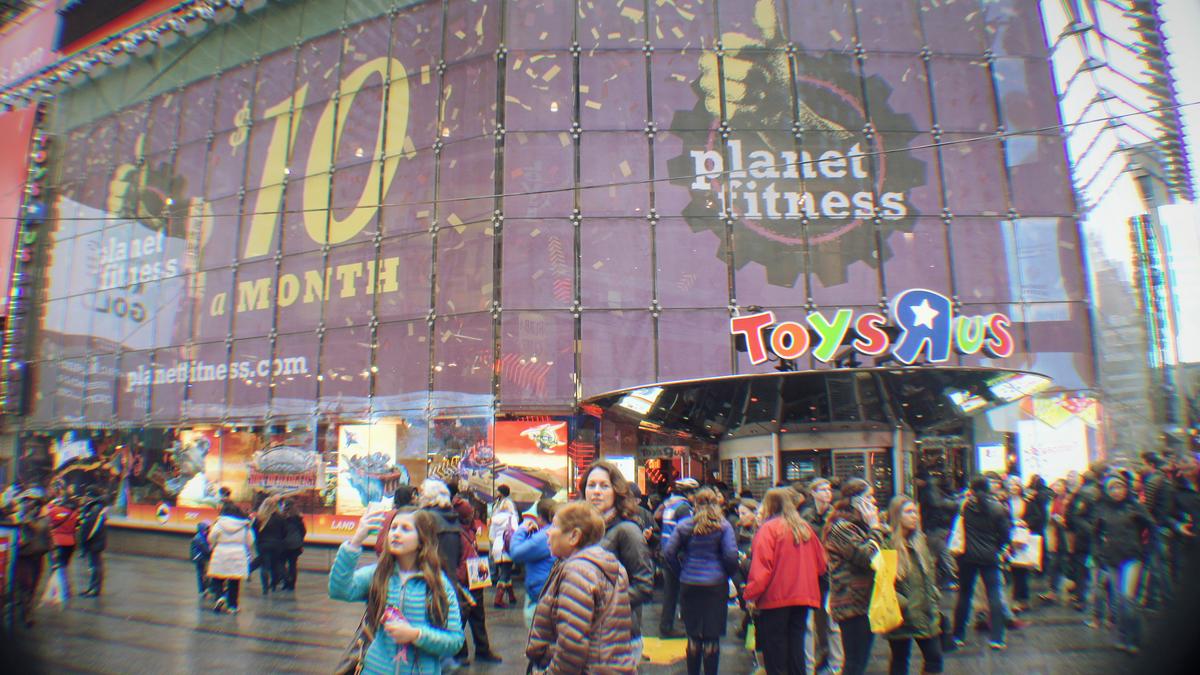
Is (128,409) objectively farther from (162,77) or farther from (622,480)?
(622,480)

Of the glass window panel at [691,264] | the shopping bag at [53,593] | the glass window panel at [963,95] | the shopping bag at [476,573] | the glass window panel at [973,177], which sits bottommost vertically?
the shopping bag at [53,593]

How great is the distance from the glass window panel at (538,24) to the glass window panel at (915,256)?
8.30 m

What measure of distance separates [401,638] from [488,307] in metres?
13.3

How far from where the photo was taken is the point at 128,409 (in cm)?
2267

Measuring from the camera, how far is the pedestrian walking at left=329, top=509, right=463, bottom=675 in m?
4.31

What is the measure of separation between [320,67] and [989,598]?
19342 mm

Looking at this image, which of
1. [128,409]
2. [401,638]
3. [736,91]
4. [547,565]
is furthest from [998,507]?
[128,409]

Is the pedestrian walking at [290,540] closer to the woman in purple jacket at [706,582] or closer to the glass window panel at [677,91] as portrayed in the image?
the woman in purple jacket at [706,582]

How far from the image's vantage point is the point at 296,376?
19656 millimetres

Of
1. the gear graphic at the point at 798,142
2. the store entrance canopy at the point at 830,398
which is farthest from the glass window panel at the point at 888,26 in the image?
the store entrance canopy at the point at 830,398

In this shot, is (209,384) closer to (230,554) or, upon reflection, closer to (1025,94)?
(230,554)

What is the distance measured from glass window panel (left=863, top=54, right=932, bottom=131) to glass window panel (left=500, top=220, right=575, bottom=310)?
291 inches

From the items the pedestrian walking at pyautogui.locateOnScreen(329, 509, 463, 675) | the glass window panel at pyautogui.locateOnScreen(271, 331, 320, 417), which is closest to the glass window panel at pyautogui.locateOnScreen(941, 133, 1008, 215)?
the glass window panel at pyautogui.locateOnScreen(271, 331, 320, 417)

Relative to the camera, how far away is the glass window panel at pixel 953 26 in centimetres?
1845
